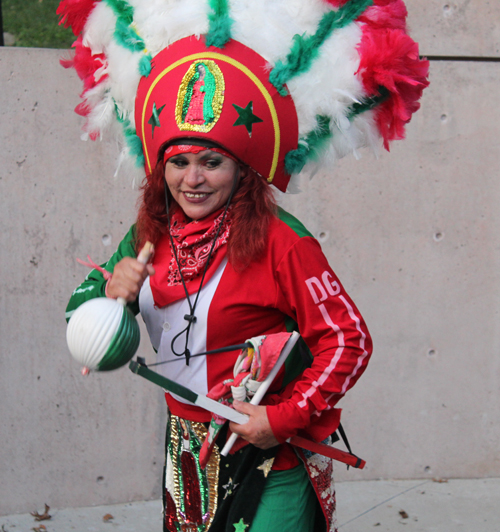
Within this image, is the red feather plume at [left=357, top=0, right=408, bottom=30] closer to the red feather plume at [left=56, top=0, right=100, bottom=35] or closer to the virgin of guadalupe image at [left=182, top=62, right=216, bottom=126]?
the virgin of guadalupe image at [left=182, top=62, right=216, bottom=126]

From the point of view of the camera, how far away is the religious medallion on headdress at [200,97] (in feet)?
5.41

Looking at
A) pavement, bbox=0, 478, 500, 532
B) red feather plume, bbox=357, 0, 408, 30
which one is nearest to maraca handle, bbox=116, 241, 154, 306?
red feather plume, bbox=357, 0, 408, 30

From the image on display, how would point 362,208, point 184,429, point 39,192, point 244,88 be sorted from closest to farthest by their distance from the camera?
point 244,88, point 184,429, point 39,192, point 362,208

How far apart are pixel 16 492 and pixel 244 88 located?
2.66 meters

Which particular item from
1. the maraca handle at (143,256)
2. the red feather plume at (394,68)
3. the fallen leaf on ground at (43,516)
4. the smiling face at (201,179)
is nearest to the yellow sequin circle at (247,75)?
the smiling face at (201,179)

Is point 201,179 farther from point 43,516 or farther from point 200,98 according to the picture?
point 43,516

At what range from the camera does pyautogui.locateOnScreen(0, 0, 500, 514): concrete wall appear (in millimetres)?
3207

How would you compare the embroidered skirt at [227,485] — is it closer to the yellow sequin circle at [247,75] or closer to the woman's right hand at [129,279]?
the woman's right hand at [129,279]

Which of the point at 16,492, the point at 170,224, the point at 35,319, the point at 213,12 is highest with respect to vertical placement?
the point at 213,12

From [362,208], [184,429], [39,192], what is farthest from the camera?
[362,208]

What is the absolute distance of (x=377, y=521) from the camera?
3.22 m

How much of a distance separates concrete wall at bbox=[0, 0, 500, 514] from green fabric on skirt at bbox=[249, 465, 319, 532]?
5.59 feet

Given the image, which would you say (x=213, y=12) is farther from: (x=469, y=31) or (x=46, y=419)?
(x=46, y=419)

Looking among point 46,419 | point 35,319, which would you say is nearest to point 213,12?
point 35,319
